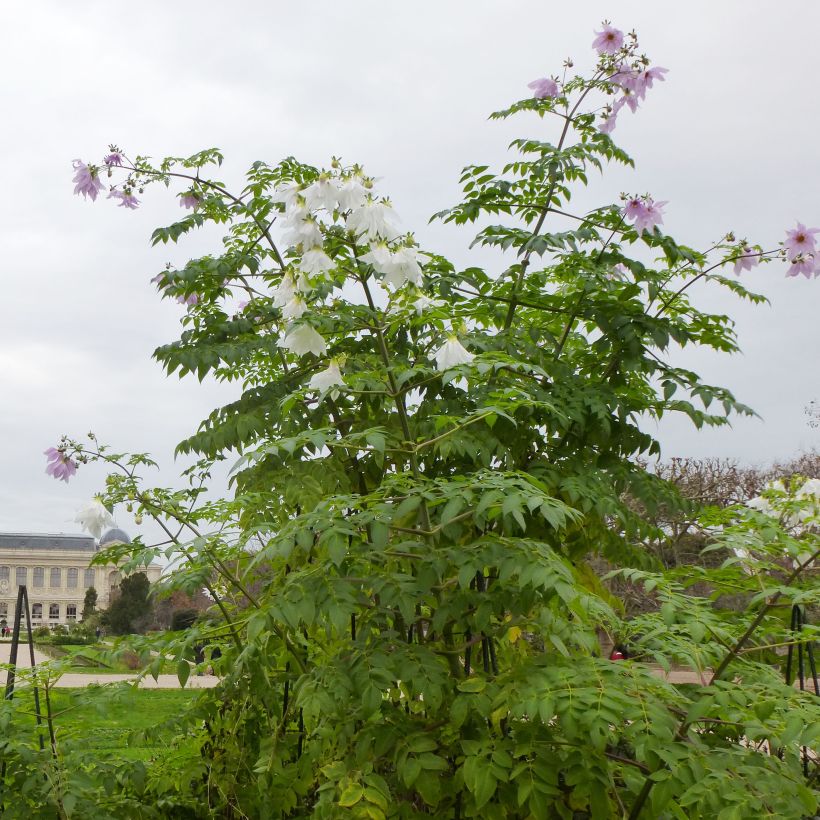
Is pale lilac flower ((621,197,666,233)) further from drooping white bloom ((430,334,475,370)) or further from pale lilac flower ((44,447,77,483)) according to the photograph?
pale lilac flower ((44,447,77,483))

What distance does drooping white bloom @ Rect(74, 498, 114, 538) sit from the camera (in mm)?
3039

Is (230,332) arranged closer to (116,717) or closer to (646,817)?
(646,817)

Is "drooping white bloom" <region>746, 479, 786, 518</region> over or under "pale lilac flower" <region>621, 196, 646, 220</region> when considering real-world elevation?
under

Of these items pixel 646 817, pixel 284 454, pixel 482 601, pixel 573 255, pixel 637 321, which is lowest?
pixel 646 817

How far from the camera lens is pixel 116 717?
8.82 meters

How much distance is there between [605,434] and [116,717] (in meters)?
6.98

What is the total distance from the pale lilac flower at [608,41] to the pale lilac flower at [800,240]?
4.15ft

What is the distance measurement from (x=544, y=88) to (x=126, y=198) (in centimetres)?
221

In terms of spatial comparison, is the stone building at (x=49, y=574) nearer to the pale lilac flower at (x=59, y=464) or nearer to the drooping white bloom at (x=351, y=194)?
the pale lilac flower at (x=59, y=464)

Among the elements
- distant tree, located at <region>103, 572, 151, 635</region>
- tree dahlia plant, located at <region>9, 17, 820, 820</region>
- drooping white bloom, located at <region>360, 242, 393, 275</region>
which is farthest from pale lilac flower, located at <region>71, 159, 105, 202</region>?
distant tree, located at <region>103, 572, 151, 635</region>

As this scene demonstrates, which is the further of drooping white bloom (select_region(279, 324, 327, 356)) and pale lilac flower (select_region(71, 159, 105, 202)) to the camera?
pale lilac flower (select_region(71, 159, 105, 202))

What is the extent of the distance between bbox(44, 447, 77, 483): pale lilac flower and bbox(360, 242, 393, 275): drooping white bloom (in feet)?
5.10

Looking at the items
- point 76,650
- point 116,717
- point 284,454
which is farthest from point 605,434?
point 116,717

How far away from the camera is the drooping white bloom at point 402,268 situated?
2643 mm
